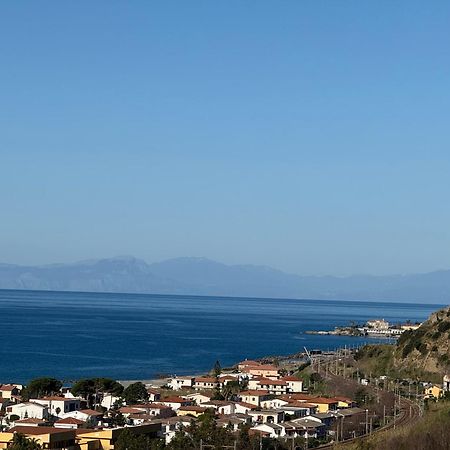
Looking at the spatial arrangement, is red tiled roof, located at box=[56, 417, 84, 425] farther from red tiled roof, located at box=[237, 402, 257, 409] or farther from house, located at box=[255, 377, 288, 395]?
house, located at box=[255, 377, 288, 395]

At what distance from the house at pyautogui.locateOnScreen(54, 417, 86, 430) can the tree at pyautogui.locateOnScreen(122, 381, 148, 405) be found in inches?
248

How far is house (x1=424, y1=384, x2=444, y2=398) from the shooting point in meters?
39.3

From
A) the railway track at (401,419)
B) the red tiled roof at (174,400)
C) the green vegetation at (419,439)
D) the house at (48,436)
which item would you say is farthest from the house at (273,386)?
the house at (48,436)

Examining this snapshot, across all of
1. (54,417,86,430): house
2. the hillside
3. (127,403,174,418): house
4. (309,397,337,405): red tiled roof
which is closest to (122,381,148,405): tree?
(127,403,174,418): house

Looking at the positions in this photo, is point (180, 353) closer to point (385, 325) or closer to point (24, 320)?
point (24, 320)

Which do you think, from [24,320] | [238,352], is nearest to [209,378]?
[238,352]

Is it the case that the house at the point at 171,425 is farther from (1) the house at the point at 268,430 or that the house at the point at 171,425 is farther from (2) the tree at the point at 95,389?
(2) the tree at the point at 95,389

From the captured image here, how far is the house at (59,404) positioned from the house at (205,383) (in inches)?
425

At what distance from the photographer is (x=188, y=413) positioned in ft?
106

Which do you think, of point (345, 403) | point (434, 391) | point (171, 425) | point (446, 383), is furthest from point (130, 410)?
point (446, 383)

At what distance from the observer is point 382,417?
1287 inches

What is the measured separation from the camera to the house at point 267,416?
3131 centimetres

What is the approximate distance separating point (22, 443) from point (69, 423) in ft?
22.0

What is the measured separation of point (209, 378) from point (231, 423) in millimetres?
16099
